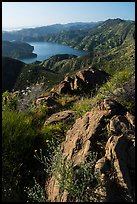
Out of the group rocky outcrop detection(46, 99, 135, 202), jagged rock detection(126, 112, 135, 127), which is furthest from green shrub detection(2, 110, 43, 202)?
jagged rock detection(126, 112, 135, 127)

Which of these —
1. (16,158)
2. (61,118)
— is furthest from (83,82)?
(16,158)

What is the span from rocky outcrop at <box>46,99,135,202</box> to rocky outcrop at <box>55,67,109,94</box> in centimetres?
433

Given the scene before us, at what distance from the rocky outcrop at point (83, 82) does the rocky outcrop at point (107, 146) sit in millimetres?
4327

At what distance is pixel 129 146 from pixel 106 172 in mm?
475

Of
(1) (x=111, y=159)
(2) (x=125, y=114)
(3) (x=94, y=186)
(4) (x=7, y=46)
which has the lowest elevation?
(3) (x=94, y=186)

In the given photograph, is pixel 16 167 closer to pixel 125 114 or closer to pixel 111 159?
pixel 111 159

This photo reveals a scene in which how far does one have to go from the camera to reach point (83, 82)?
31.0ft

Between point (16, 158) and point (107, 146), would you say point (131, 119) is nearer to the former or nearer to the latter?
point (107, 146)

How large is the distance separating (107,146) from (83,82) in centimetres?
557

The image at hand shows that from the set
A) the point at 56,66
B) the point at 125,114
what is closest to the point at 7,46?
the point at 56,66

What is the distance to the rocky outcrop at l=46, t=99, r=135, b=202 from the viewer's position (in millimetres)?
3594

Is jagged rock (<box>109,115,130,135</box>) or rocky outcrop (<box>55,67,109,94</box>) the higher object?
rocky outcrop (<box>55,67,109,94</box>)

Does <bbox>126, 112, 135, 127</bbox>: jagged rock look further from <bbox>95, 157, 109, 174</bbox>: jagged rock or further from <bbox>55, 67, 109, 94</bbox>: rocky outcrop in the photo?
<bbox>55, 67, 109, 94</bbox>: rocky outcrop

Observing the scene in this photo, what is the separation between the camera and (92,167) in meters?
3.79
